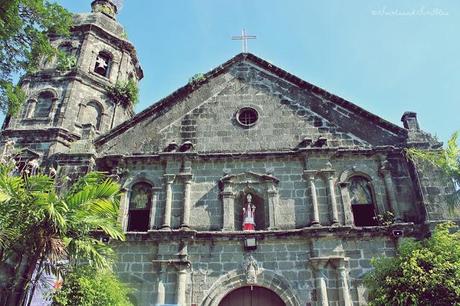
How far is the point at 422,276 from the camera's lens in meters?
8.70

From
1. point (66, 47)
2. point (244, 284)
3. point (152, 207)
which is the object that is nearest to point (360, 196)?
point (244, 284)

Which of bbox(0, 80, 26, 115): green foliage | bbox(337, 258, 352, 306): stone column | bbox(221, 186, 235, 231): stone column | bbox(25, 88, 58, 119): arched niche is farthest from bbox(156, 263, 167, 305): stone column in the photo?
bbox(25, 88, 58, 119): arched niche

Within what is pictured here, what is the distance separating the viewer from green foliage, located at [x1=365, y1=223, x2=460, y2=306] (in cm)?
859

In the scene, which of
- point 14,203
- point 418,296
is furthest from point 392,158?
point 14,203

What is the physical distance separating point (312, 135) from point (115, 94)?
820 cm

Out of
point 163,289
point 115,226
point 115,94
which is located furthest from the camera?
point 115,94

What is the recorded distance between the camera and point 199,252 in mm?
12133

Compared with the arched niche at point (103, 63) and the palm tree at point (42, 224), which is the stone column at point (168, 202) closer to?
the palm tree at point (42, 224)

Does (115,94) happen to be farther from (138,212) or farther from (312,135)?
(312,135)

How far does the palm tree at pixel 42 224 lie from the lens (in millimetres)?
8758

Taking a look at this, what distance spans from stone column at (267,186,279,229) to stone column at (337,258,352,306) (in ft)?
6.86

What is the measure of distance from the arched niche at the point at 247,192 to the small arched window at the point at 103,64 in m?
8.19

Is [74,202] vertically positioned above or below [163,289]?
above

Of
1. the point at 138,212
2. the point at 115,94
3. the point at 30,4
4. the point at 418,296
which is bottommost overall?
the point at 418,296
